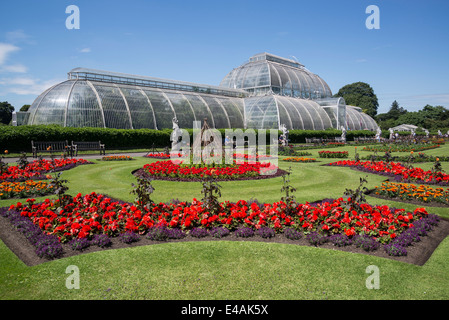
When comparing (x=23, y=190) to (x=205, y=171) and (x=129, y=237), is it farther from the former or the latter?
(x=205, y=171)

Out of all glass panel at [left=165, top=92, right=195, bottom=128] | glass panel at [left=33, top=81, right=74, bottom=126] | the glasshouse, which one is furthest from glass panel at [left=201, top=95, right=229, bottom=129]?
glass panel at [left=33, top=81, right=74, bottom=126]

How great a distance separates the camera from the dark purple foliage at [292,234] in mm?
6387

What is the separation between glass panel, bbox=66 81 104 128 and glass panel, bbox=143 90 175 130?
7.46 meters

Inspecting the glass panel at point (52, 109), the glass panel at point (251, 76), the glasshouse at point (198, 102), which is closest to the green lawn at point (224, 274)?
the glass panel at point (52, 109)

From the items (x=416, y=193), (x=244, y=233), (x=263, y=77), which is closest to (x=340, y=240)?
(x=244, y=233)

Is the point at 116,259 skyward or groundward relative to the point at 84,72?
groundward

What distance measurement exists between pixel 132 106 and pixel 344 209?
111 ft

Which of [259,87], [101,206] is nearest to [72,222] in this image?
[101,206]

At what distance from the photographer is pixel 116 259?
550 centimetres

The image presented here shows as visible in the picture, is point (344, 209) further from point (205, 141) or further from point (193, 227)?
point (205, 141)

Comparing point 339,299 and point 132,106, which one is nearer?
point 339,299

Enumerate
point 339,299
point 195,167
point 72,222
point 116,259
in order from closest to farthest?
point 339,299 < point 116,259 < point 72,222 < point 195,167

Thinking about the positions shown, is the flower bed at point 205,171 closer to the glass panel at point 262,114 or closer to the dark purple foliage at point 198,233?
the dark purple foliage at point 198,233
